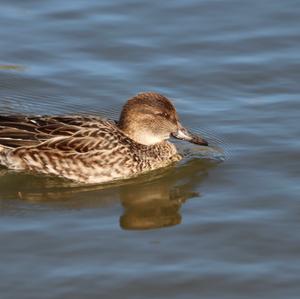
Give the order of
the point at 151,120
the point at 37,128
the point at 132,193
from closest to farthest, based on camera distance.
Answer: the point at 132,193
the point at 37,128
the point at 151,120

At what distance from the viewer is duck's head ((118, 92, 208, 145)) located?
38.8ft

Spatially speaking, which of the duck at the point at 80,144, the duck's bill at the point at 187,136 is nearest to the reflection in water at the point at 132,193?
the duck at the point at 80,144

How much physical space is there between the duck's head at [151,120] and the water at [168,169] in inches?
15.4

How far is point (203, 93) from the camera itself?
13250mm

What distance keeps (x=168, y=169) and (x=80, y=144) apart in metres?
1.02

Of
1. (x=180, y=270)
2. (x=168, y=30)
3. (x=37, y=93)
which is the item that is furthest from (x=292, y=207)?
(x=168, y=30)

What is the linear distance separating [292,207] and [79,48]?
482 cm

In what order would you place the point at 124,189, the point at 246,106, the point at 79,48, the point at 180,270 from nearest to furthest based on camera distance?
the point at 180,270
the point at 124,189
the point at 246,106
the point at 79,48

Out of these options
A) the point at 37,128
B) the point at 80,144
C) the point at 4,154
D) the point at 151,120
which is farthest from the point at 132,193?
the point at 4,154

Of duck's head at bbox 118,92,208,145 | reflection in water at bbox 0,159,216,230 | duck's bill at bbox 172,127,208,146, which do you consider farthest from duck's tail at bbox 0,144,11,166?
duck's bill at bbox 172,127,208,146

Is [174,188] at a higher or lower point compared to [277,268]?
higher

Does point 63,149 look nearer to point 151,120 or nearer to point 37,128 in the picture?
point 37,128

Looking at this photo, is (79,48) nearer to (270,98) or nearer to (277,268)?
(270,98)

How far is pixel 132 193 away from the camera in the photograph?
36.4ft
